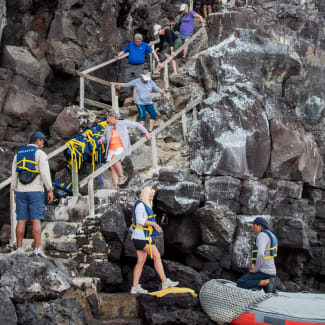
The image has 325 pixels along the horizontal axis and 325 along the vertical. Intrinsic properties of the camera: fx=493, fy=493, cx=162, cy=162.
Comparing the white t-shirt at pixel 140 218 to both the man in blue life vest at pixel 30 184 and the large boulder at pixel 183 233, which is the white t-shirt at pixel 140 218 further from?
the large boulder at pixel 183 233

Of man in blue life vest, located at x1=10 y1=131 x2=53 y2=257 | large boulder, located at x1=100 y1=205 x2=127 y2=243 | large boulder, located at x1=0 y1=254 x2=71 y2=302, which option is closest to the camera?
large boulder, located at x1=0 y1=254 x2=71 y2=302

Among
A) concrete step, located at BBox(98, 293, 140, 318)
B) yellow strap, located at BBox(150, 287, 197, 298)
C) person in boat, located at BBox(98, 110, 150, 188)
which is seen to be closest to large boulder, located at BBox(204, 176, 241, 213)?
person in boat, located at BBox(98, 110, 150, 188)

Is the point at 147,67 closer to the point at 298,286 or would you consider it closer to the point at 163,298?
the point at 298,286

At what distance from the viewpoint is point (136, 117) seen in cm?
1173

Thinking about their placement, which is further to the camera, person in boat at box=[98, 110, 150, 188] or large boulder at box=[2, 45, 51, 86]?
large boulder at box=[2, 45, 51, 86]

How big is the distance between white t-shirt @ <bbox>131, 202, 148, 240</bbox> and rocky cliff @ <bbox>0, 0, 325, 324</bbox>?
750 millimetres

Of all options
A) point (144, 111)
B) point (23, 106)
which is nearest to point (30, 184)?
point (144, 111)

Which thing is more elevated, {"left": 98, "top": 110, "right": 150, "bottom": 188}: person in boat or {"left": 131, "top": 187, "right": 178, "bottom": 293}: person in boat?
{"left": 98, "top": 110, "right": 150, "bottom": 188}: person in boat

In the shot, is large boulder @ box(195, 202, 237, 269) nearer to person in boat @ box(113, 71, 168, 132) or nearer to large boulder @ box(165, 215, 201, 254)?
large boulder @ box(165, 215, 201, 254)

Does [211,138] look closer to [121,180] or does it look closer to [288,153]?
[288,153]

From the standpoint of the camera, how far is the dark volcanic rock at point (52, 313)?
18.7ft

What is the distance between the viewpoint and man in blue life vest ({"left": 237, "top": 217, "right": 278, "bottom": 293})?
7.01 metres

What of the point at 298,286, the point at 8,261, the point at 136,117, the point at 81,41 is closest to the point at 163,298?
the point at 8,261

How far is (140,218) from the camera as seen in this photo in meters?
7.02
